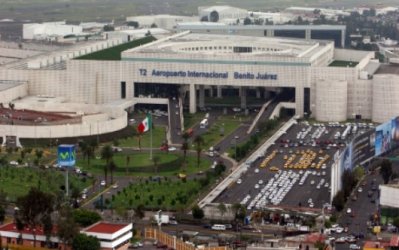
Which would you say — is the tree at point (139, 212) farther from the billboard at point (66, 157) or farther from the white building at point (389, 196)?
the white building at point (389, 196)

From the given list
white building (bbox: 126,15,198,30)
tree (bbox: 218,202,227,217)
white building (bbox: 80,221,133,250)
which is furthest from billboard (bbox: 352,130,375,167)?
white building (bbox: 126,15,198,30)

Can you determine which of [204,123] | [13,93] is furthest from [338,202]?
[13,93]

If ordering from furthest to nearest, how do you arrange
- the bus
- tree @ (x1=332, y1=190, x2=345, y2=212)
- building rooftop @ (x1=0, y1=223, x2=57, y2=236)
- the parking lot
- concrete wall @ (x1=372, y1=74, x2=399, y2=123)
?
1. concrete wall @ (x1=372, y1=74, x2=399, y2=123)
2. the bus
3. the parking lot
4. tree @ (x1=332, y1=190, x2=345, y2=212)
5. building rooftop @ (x1=0, y1=223, x2=57, y2=236)

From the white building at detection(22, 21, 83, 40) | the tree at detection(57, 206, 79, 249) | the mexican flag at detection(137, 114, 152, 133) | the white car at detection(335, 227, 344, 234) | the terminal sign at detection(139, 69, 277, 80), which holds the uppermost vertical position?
the terminal sign at detection(139, 69, 277, 80)

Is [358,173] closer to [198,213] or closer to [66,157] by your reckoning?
[198,213]

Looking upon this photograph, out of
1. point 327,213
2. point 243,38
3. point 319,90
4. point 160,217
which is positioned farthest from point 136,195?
point 243,38

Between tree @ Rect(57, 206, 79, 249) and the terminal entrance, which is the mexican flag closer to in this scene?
the terminal entrance

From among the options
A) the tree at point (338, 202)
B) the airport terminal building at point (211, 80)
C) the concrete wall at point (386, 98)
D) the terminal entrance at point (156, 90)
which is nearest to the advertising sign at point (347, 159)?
the tree at point (338, 202)
